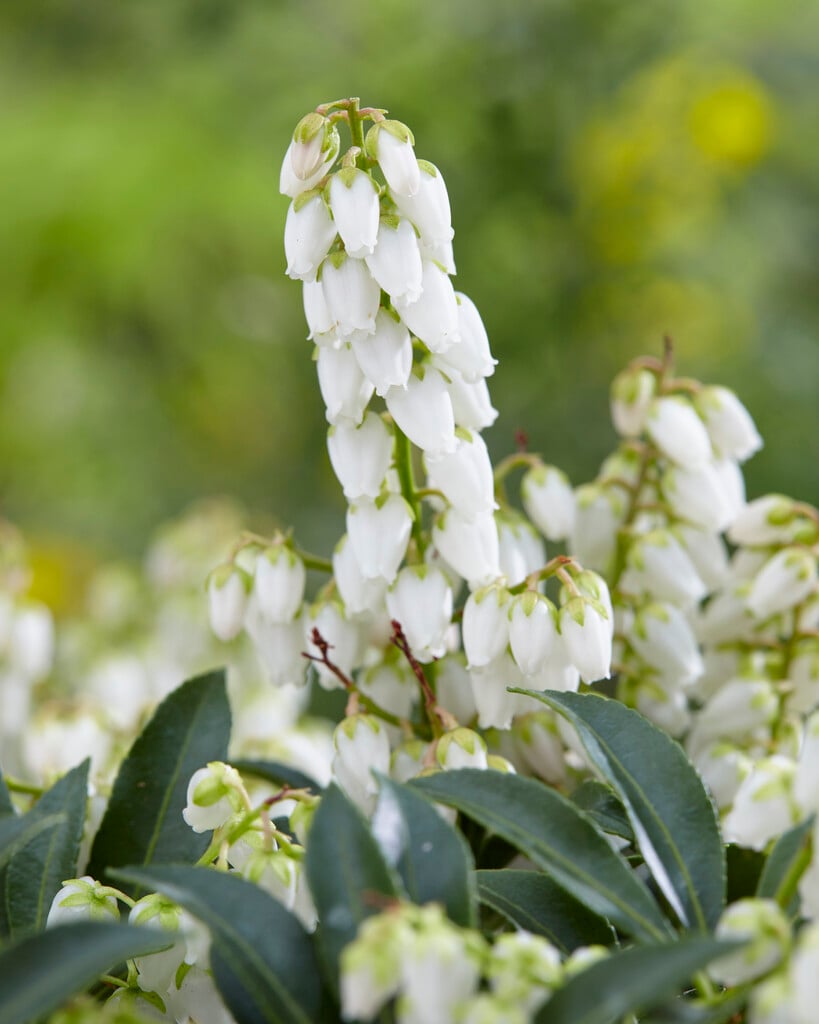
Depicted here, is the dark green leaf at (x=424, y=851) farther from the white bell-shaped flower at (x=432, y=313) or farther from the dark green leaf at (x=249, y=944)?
the white bell-shaped flower at (x=432, y=313)

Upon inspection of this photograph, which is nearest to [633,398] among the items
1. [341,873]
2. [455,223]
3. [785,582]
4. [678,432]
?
[678,432]

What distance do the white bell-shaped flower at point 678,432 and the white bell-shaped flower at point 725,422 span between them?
2 cm

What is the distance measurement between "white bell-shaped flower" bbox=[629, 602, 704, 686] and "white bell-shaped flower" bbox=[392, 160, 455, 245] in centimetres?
26

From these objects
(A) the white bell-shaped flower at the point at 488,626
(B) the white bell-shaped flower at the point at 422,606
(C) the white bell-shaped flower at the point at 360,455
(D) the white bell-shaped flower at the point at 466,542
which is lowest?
(A) the white bell-shaped flower at the point at 488,626

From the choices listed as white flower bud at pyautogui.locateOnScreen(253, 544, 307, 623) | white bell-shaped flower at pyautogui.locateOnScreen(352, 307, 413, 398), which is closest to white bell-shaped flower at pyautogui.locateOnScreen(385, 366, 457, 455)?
white bell-shaped flower at pyautogui.locateOnScreen(352, 307, 413, 398)

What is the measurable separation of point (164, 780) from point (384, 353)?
0.24 metres

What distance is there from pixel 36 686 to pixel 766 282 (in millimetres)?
1887

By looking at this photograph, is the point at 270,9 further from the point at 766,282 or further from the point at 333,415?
the point at 333,415

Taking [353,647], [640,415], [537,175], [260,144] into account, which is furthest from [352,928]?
[260,144]

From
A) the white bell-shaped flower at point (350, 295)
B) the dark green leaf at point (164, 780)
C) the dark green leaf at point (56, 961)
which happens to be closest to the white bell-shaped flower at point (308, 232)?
the white bell-shaped flower at point (350, 295)

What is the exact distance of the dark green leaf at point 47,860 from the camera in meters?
0.58

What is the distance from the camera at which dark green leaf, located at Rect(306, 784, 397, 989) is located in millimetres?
435

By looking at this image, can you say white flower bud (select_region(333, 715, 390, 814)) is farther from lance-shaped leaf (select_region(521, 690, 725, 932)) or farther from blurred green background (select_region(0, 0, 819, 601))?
blurred green background (select_region(0, 0, 819, 601))

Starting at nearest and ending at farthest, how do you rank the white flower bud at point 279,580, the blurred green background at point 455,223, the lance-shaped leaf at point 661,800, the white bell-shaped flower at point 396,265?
the lance-shaped leaf at point 661,800, the white bell-shaped flower at point 396,265, the white flower bud at point 279,580, the blurred green background at point 455,223
